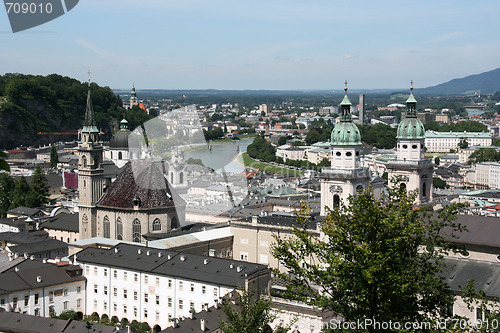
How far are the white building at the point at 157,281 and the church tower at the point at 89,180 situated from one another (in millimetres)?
6642

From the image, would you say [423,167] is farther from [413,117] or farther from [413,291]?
[413,291]

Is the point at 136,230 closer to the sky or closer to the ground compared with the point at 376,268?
closer to the ground

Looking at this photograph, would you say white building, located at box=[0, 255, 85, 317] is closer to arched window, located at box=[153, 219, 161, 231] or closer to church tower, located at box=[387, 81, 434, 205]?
arched window, located at box=[153, 219, 161, 231]

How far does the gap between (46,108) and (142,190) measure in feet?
251

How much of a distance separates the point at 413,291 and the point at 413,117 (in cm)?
1865

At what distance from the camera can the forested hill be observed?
9912 cm

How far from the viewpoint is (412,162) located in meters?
30.9

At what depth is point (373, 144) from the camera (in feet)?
383

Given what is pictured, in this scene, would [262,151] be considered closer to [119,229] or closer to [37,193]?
[37,193]

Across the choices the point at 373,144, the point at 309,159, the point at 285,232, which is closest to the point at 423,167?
the point at 285,232

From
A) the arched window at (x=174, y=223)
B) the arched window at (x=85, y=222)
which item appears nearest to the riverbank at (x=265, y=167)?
the arched window at (x=85, y=222)

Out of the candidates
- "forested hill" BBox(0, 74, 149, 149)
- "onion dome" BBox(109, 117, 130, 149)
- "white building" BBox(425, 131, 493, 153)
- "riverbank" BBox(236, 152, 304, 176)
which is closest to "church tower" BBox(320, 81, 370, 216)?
"onion dome" BBox(109, 117, 130, 149)

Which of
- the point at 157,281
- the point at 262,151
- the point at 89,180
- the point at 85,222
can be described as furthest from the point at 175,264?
the point at 262,151

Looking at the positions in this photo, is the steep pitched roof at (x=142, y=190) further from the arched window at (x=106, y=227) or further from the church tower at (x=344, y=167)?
the church tower at (x=344, y=167)
